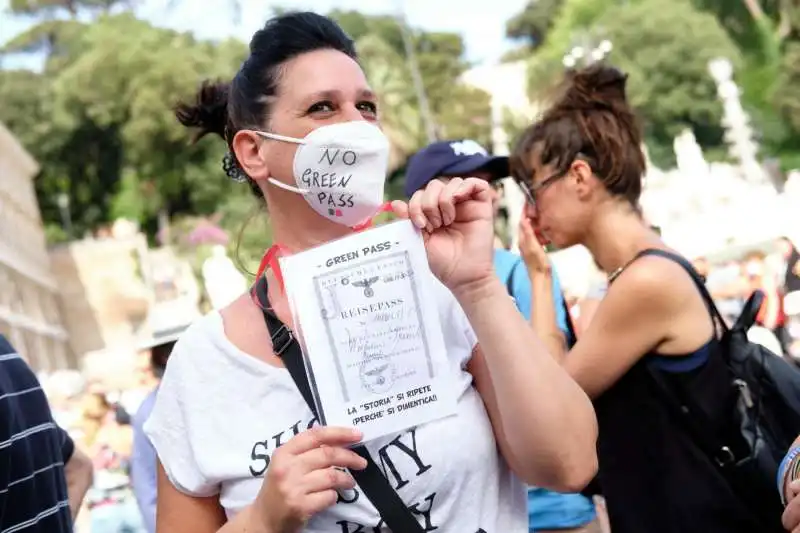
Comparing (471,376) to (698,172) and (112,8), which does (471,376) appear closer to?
(698,172)

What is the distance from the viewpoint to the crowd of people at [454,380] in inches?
75.0

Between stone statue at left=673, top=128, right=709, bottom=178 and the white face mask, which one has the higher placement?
stone statue at left=673, top=128, right=709, bottom=178

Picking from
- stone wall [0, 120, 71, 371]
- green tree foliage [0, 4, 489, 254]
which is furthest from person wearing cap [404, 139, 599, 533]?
green tree foliage [0, 4, 489, 254]

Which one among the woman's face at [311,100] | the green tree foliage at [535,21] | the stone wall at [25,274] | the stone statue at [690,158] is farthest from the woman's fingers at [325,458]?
the green tree foliage at [535,21]

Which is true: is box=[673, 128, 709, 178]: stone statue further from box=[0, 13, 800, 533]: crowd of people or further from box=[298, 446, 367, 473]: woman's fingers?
box=[298, 446, 367, 473]: woman's fingers

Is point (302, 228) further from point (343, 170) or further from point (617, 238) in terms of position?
point (617, 238)

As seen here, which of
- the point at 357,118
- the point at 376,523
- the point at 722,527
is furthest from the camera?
the point at 722,527

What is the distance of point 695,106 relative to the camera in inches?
1882

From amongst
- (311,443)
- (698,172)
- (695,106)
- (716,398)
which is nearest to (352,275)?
(311,443)

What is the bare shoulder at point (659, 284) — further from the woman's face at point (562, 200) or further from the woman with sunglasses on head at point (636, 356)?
the woman's face at point (562, 200)

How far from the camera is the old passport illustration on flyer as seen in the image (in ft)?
6.09

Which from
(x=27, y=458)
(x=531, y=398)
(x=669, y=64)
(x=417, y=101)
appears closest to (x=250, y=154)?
(x=531, y=398)

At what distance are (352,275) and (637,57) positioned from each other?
4999cm

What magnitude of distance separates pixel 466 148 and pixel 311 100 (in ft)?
7.16
